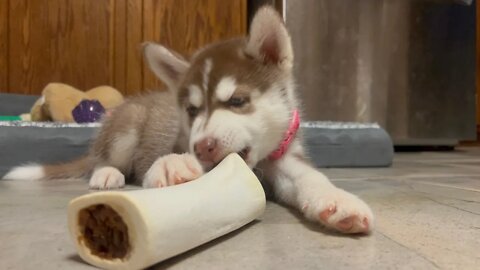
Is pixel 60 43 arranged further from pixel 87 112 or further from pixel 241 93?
pixel 241 93

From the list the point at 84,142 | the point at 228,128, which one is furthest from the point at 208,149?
the point at 84,142

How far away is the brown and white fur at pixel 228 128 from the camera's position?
125 centimetres

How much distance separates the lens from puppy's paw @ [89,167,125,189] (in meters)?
1.79

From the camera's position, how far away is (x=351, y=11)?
3658 mm

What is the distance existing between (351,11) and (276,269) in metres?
3.15

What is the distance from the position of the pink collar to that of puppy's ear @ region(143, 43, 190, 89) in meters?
0.38

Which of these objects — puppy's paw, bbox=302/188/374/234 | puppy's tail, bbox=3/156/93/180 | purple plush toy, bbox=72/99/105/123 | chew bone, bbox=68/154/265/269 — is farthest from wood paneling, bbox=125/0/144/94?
chew bone, bbox=68/154/265/269

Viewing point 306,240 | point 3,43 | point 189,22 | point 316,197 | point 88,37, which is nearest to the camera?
point 306,240

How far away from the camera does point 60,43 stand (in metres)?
3.61

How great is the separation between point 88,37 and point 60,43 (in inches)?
7.5

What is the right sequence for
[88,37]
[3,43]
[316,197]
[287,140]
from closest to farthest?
[316,197] → [287,140] → [3,43] → [88,37]

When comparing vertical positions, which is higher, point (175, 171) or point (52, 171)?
point (175, 171)

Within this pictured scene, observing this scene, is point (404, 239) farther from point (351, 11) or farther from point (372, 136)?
point (351, 11)

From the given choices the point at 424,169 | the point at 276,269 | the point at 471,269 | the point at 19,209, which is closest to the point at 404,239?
the point at 471,269
